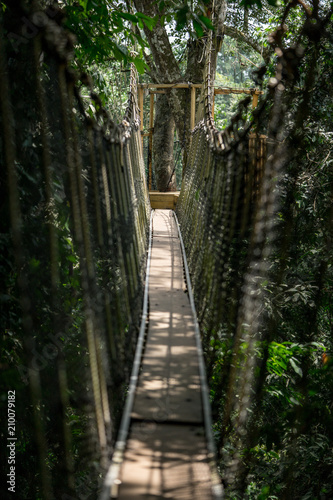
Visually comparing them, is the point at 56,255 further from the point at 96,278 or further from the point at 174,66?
the point at 174,66

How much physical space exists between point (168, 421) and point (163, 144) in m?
7.84

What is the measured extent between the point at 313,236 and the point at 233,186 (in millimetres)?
672

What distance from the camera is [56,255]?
4.16 feet

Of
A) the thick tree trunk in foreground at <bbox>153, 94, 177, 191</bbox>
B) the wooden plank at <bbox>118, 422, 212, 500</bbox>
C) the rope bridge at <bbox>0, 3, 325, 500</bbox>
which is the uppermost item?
the thick tree trunk in foreground at <bbox>153, 94, 177, 191</bbox>

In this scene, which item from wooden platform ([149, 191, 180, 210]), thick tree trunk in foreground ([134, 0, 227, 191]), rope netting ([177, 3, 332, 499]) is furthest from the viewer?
wooden platform ([149, 191, 180, 210])

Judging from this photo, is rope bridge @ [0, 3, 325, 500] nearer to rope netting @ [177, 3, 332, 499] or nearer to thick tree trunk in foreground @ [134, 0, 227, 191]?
rope netting @ [177, 3, 332, 499]

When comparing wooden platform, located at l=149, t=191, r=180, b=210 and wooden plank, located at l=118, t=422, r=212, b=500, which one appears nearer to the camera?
wooden plank, located at l=118, t=422, r=212, b=500

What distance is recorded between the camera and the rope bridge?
1.21 meters

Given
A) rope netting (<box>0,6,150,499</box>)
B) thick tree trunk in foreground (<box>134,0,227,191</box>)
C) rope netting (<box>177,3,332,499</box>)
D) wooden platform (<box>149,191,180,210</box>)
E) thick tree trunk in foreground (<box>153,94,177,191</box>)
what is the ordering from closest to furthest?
1. rope netting (<box>0,6,150,499</box>)
2. rope netting (<box>177,3,332,499</box>)
3. thick tree trunk in foreground (<box>134,0,227,191</box>)
4. wooden platform (<box>149,191,180,210</box>)
5. thick tree trunk in foreground (<box>153,94,177,191</box>)

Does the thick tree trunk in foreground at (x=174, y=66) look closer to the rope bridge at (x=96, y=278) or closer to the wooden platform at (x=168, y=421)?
the rope bridge at (x=96, y=278)

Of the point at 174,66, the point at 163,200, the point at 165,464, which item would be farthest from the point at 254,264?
the point at 174,66

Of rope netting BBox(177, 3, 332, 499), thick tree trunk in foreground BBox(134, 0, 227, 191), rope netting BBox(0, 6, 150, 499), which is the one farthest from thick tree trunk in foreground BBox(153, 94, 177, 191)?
rope netting BBox(0, 6, 150, 499)

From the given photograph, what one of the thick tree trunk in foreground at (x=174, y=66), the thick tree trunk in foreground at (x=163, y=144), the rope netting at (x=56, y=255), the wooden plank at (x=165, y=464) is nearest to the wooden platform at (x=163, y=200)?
the thick tree trunk in foreground at (x=174, y=66)

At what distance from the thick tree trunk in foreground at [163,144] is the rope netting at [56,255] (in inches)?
248
